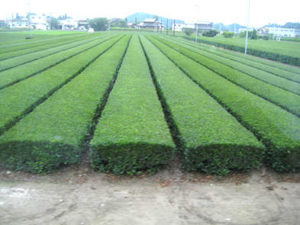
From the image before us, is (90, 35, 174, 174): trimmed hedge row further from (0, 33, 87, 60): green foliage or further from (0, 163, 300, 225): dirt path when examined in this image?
(0, 33, 87, 60): green foliage

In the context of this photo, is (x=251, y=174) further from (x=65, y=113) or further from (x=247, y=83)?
(x=247, y=83)

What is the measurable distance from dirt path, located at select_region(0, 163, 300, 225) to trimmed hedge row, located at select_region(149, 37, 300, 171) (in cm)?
30

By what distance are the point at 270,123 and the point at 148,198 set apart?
11.0 ft

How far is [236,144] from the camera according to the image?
4.92m

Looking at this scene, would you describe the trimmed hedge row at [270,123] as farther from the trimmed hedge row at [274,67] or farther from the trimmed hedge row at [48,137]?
the trimmed hedge row at [274,67]

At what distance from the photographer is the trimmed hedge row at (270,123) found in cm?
514

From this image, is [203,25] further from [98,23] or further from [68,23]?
[68,23]

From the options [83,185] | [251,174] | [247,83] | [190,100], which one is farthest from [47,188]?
[247,83]

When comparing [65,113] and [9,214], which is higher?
[65,113]

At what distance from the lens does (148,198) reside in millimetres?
4418

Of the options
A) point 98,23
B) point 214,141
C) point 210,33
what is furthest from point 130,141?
point 210,33

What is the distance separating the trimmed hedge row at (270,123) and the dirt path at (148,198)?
0.99ft

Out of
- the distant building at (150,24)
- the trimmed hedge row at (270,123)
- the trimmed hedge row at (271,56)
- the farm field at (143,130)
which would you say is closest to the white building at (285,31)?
the trimmed hedge row at (271,56)

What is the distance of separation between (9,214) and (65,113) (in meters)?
2.77
